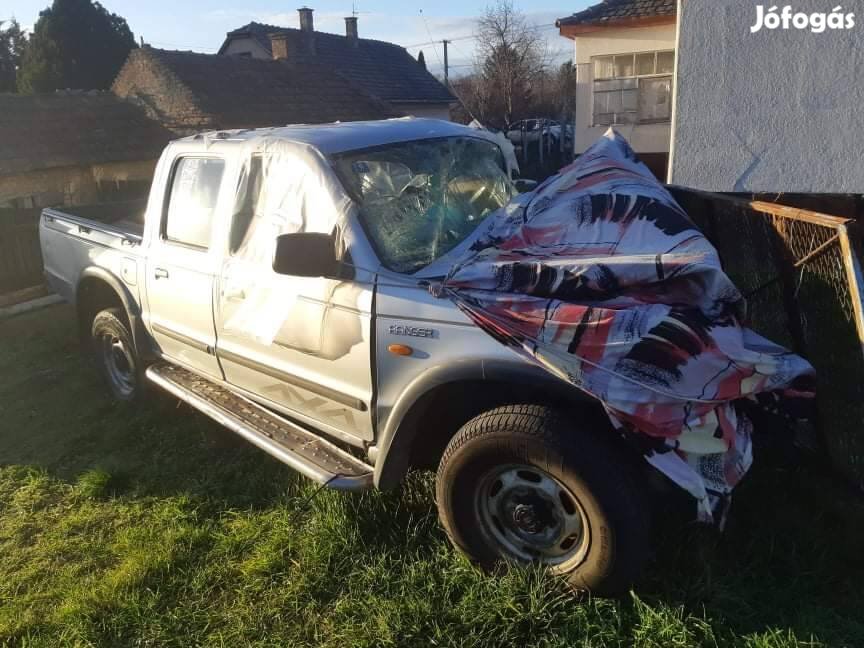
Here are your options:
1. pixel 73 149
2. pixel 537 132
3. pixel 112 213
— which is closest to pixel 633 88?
pixel 537 132

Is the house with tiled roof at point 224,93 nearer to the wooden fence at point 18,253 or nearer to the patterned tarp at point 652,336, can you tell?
the wooden fence at point 18,253

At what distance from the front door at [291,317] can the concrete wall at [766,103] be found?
23.1 ft

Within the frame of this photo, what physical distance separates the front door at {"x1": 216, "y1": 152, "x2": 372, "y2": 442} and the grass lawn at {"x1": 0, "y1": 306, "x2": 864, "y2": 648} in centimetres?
56

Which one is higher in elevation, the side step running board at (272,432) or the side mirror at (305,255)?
the side mirror at (305,255)

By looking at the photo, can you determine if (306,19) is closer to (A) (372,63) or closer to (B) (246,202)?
(A) (372,63)

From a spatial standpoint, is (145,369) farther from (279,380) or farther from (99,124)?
(99,124)

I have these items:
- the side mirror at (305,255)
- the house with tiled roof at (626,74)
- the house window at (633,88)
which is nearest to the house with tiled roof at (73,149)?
the house with tiled roof at (626,74)

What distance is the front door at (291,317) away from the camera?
329 centimetres

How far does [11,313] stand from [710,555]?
27.4ft

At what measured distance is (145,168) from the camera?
16.4 m

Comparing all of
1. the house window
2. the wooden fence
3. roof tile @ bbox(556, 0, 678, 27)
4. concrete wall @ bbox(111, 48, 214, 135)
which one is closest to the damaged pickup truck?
the wooden fence

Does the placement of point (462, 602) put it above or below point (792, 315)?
below

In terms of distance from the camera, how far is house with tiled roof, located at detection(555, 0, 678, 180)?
17.8m

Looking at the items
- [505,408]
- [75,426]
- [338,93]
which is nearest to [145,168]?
[338,93]
